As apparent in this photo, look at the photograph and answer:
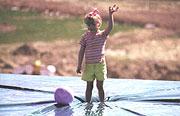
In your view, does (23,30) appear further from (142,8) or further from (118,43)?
(142,8)

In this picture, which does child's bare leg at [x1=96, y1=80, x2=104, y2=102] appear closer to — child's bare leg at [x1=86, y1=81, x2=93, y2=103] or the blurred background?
child's bare leg at [x1=86, y1=81, x2=93, y2=103]

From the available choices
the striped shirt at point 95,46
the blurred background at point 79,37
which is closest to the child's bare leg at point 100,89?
the striped shirt at point 95,46

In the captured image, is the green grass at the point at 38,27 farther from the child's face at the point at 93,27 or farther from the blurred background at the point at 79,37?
the child's face at the point at 93,27

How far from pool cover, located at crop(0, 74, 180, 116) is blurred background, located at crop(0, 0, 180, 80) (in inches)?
181

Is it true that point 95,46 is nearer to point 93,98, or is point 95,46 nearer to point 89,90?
point 89,90

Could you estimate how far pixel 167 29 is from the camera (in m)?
12.5

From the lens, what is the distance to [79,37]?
474 inches

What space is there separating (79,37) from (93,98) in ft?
24.1

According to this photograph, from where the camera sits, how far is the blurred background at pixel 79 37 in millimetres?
11211

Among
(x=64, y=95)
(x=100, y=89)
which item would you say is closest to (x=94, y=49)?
(x=100, y=89)

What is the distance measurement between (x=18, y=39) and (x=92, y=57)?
7689 millimetres

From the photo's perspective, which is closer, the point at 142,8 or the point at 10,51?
the point at 10,51

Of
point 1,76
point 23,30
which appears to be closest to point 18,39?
point 23,30

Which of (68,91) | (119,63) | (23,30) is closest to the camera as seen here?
(68,91)
